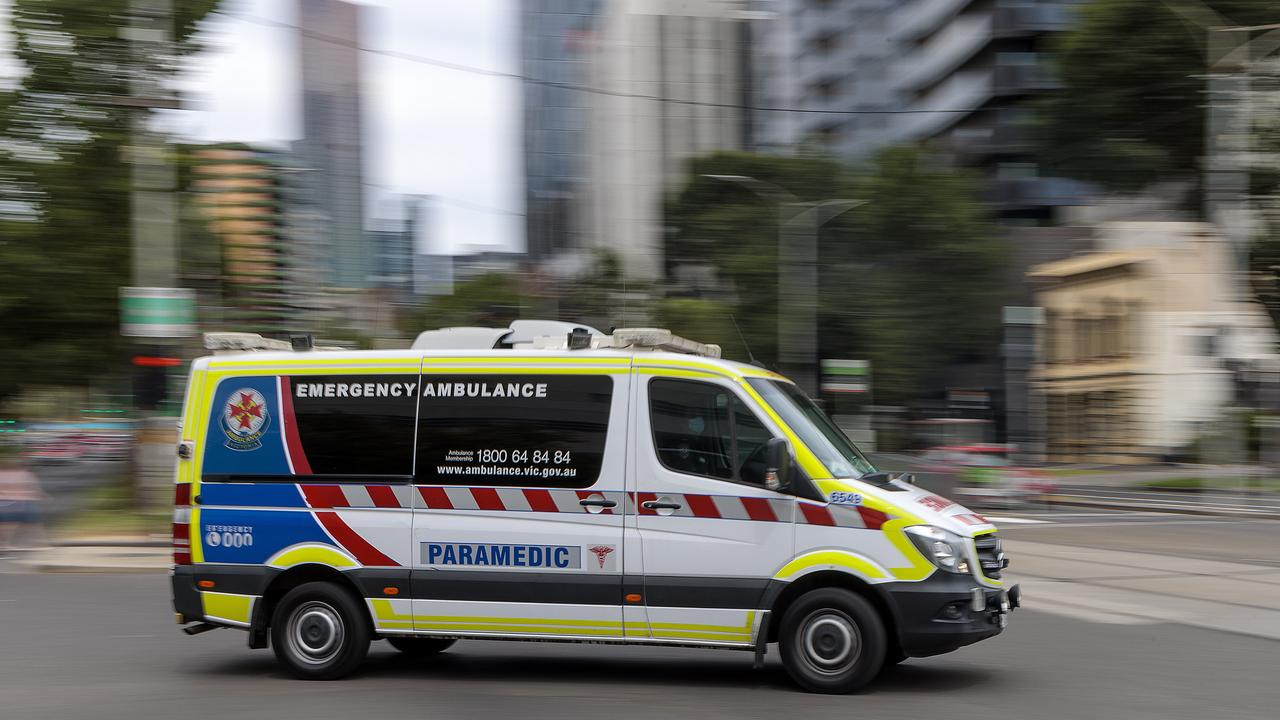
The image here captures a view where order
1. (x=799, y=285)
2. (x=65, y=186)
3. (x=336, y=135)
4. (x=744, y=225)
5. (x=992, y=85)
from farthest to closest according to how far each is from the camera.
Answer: (x=336, y=135)
(x=992, y=85)
(x=744, y=225)
(x=799, y=285)
(x=65, y=186)

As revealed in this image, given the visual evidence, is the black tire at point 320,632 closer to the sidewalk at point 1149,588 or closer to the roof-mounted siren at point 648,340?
the roof-mounted siren at point 648,340

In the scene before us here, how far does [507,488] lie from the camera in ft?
28.2

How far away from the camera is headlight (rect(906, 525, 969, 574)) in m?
8.10

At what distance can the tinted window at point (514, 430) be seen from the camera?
28.0ft

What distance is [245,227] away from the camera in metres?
43.7

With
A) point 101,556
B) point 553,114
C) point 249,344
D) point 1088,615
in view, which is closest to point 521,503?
point 249,344

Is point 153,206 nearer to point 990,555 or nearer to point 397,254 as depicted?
point 990,555

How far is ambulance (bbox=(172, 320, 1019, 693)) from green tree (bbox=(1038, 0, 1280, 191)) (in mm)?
38239

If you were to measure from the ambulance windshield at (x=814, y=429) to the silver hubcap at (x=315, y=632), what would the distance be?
9.84ft

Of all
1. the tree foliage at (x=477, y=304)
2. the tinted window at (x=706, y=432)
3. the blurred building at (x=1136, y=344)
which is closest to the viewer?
the tinted window at (x=706, y=432)

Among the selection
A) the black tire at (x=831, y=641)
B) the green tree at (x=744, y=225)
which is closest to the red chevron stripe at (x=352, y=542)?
the black tire at (x=831, y=641)

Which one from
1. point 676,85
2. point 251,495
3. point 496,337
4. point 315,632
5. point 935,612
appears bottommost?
point 315,632

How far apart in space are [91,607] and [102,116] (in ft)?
68.7

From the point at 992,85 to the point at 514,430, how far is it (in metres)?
61.9
